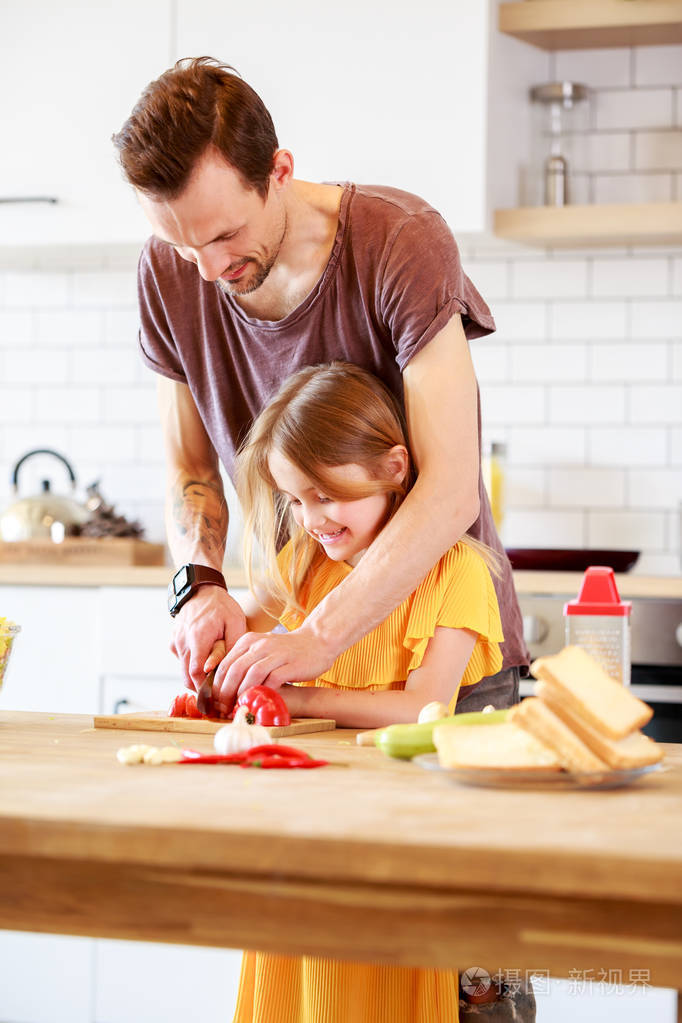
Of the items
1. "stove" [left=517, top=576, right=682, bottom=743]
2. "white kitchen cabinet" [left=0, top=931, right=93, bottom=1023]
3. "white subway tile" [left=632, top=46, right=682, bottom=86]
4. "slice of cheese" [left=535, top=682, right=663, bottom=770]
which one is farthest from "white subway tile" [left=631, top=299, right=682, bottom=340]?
"slice of cheese" [left=535, top=682, right=663, bottom=770]

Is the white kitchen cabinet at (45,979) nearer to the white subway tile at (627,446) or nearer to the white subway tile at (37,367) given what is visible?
the white subway tile at (37,367)

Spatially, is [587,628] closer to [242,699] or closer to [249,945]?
[242,699]

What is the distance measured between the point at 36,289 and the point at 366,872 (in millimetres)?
3007

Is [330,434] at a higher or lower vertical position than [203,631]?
higher

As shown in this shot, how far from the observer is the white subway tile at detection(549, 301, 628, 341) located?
10.1ft

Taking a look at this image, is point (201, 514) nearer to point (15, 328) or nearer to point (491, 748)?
point (491, 748)

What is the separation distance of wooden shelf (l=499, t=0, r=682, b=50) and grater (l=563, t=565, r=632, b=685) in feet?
5.38

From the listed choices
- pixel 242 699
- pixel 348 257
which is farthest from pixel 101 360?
pixel 242 699

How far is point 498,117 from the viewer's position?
286cm

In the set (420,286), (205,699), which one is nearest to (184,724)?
(205,699)

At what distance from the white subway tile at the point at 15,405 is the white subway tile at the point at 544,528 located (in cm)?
141

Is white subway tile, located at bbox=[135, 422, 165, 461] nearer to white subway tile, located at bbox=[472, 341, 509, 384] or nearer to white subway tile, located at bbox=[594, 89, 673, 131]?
white subway tile, located at bbox=[472, 341, 509, 384]

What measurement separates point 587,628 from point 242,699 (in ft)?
1.95

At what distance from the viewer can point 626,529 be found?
10.1ft
